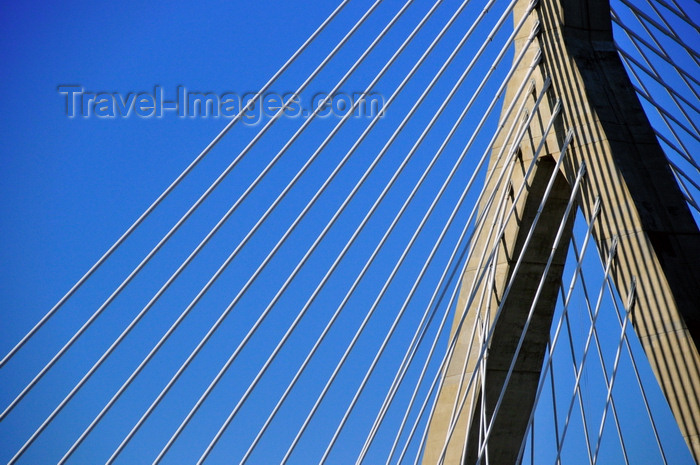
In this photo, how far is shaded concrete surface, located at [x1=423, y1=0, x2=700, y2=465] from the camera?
807cm

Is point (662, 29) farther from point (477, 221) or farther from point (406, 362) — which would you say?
point (406, 362)

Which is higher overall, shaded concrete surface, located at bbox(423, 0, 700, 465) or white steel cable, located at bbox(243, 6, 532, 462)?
shaded concrete surface, located at bbox(423, 0, 700, 465)

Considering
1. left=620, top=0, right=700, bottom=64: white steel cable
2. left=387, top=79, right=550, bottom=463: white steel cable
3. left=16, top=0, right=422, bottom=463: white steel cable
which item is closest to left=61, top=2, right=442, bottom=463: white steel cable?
left=16, top=0, right=422, bottom=463: white steel cable

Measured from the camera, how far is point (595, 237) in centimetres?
873

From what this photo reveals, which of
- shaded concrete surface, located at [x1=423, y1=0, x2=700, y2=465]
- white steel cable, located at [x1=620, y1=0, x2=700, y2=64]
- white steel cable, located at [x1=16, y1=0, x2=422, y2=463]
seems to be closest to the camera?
white steel cable, located at [x1=16, y1=0, x2=422, y2=463]

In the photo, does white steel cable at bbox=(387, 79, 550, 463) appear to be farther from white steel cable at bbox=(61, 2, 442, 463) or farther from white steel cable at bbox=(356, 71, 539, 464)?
white steel cable at bbox=(61, 2, 442, 463)

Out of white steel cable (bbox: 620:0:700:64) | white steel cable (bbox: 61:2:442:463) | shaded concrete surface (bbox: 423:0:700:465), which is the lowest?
white steel cable (bbox: 61:2:442:463)

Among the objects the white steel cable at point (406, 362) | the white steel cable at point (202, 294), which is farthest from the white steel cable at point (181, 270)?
the white steel cable at point (406, 362)

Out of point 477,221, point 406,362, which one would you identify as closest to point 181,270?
point 406,362

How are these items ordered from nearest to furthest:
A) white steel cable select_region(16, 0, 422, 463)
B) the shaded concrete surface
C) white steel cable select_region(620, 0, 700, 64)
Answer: white steel cable select_region(16, 0, 422, 463)
the shaded concrete surface
white steel cable select_region(620, 0, 700, 64)

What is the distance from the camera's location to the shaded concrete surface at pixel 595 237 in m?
8.07

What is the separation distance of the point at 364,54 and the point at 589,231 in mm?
2559

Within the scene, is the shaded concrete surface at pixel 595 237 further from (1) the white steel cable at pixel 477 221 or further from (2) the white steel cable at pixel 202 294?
(2) the white steel cable at pixel 202 294

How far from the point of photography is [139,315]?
21.6ft
